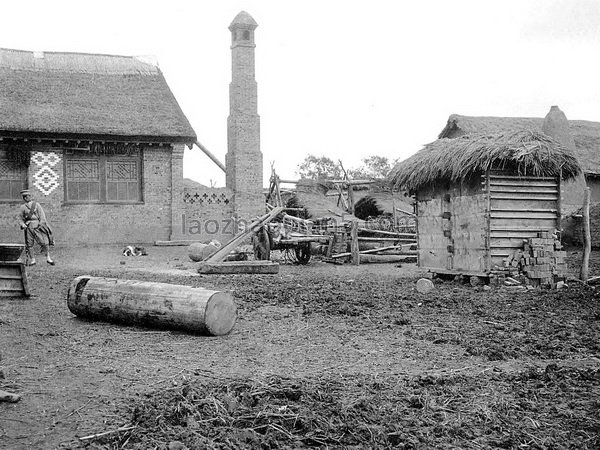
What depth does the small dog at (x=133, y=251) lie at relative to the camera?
21953 mm

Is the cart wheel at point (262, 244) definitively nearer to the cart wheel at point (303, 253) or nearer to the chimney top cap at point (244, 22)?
the cart wheel at point (303, 253)

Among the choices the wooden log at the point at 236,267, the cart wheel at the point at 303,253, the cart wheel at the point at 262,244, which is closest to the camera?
the wooden log at the point at 236,267

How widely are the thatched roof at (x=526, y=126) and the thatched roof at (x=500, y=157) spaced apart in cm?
1378

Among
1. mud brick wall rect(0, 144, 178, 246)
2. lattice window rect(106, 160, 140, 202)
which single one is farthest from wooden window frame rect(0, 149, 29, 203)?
lattice window rect(106, 160, 140, 202)

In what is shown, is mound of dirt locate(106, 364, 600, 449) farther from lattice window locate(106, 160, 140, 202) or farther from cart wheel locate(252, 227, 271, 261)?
lattice window locate(106, 160, 140, 202)

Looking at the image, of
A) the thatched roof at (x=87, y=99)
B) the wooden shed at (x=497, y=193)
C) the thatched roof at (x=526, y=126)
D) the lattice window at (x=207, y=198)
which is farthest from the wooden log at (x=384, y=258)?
the thatched roof at (x=526, y=126)

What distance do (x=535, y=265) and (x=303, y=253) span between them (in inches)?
302

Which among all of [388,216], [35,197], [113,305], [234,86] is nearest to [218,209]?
[234,86]

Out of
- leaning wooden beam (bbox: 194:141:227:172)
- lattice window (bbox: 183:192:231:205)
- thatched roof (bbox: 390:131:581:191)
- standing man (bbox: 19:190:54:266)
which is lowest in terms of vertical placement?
standing man (bbox: 19:190:54:266)

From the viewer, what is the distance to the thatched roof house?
22344 mm

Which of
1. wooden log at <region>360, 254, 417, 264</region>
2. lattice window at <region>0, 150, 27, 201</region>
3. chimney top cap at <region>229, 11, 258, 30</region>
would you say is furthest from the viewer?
chimney top cap at <region>229, 11, 258, 30</region>

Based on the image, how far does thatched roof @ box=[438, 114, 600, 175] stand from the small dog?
13857 mm

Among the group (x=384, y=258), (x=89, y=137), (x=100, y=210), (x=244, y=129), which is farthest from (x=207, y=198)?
(x=384, y=258)

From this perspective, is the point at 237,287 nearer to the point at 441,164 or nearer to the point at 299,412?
the point at 441,164
